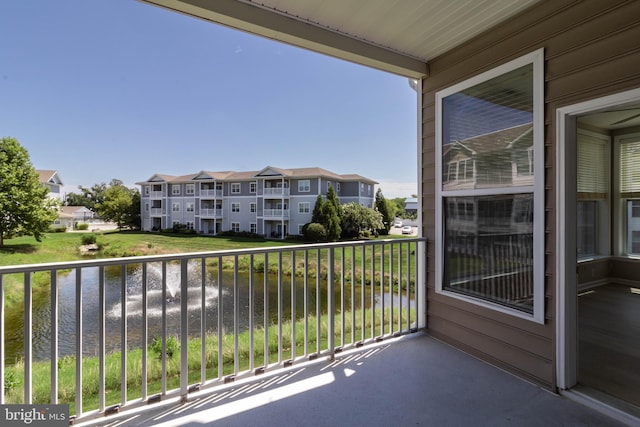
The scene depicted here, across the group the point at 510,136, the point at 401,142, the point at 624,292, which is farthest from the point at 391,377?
the point at 401,142

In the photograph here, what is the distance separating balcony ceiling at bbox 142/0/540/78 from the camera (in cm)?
196

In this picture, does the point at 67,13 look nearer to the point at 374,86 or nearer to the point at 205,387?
the point at 374,86

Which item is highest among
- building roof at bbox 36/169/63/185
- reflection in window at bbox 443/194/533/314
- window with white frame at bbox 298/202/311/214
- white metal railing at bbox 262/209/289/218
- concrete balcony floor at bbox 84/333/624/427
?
building roof at bbox 36/169/63/185

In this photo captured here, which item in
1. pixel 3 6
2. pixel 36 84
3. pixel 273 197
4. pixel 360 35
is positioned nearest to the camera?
pixel 360 35

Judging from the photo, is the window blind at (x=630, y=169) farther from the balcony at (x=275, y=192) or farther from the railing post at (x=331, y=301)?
the balcony at (x=275, y=192)

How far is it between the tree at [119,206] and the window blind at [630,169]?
49.5 ft

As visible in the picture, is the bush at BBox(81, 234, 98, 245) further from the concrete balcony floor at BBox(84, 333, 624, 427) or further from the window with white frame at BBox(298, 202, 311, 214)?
the concrete balcony floor at BBox(84, 333, 624, 427)

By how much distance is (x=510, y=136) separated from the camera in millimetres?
2170

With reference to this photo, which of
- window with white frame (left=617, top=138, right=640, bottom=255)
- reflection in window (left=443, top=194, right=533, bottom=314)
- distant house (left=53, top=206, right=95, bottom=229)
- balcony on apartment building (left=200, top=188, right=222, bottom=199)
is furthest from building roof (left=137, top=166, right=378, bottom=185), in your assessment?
reflection in window (left=443, top=194, right=533, bottom=314)

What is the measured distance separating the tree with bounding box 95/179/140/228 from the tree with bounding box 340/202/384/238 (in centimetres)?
922

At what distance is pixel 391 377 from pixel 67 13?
1376 centimetres

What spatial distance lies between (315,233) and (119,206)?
29.6 ft

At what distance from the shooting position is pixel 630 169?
4.41 m

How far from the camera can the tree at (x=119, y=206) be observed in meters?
12.3
